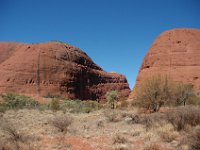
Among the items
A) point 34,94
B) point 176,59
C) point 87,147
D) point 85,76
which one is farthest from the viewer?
point 85,76

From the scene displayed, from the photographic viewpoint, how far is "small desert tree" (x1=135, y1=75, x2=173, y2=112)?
25.4 meters

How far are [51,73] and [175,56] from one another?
29.1m

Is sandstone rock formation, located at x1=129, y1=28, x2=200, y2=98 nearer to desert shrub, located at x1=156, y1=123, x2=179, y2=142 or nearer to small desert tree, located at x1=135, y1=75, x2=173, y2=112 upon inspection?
small desert tree, located at x1=135, y1=75, x2=173, y2=112

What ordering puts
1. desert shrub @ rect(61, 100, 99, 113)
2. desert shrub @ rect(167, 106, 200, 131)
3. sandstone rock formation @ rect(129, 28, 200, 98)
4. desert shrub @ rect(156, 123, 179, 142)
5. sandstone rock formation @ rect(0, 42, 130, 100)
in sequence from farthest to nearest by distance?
sandstone rock formation @ rect(0, 42, 130, 100) < sandstone rock formation @ rect(129, 28, 200, 98) < desert shrub @ rect(61, 100, 99, 113) < desert shrub @ rect(167, 106, 200, 131) < desert shrub @ rect(156, 123, 179, 142)

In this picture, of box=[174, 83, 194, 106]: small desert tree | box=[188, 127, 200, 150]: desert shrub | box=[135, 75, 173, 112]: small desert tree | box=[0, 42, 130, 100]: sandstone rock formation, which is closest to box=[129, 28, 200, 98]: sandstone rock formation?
box=[0, 42, 130, 100]: sandstone rock formation

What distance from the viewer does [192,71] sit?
2042 inches

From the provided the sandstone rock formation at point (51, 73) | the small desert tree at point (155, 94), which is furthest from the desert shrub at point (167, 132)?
the sandstone rock formation at point (51, 73)

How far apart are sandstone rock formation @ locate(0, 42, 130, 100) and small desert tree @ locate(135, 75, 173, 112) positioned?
40.8m

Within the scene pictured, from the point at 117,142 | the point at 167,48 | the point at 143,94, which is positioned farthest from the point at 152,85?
the point at 167,48

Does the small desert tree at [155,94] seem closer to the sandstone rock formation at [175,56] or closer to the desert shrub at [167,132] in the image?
the desert shrub at [167,132]

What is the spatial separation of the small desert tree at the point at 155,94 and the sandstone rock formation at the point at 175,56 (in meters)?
25.7

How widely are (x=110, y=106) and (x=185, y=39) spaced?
23745 mm

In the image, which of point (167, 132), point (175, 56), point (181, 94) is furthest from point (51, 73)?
point (167, 132)

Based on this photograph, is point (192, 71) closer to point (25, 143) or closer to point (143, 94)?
point (143, 94)
